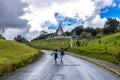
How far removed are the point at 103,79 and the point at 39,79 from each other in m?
4.61

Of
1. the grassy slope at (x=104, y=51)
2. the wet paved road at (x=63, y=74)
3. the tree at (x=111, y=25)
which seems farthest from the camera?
the tree at (x=111, y=25)

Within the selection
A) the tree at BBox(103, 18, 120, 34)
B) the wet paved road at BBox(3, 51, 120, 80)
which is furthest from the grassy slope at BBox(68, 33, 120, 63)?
the tree at BBox(103, 18, 120, 34)

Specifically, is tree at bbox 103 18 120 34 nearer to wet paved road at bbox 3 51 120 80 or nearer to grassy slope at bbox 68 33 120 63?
grassy slope at bbox 68 33 120 63

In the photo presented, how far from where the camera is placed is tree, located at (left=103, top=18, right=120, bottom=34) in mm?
167375

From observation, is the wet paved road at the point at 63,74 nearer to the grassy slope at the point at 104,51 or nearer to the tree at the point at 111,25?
the grassy slope at the point at 104,51

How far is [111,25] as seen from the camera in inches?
6629

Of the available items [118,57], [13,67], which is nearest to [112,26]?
[118,57]

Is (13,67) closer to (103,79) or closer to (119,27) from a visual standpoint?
(103,79)

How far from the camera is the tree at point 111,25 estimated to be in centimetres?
16738

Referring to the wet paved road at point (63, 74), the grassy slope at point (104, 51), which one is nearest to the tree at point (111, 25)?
the grassy slope at point (104, 51)

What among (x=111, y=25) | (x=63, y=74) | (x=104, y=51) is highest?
(x=111, y=25)

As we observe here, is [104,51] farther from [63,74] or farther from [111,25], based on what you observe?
[111,25]

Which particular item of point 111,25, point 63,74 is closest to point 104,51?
point 63,74

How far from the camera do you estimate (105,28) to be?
172m
